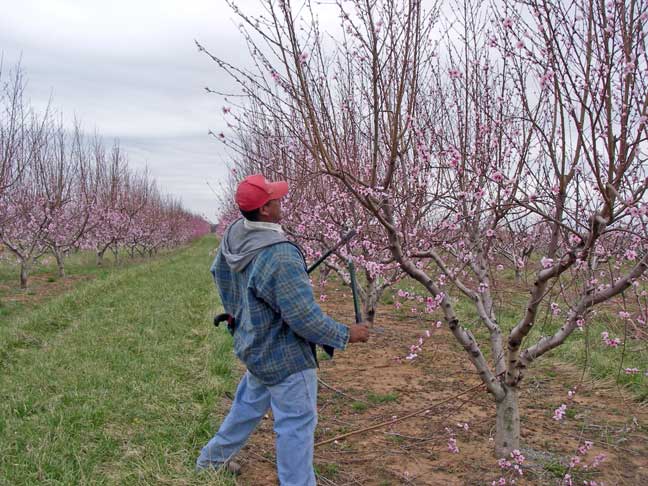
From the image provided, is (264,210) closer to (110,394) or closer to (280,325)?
(280,325)

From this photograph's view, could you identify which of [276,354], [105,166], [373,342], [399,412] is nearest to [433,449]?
[399,412]

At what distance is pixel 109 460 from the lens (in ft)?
11.9

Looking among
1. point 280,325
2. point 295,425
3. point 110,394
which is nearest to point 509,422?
point 295,425

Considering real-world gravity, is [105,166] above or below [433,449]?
above

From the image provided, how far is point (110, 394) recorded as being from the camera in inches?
191

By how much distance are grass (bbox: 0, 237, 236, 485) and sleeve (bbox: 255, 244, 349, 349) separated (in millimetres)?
1104

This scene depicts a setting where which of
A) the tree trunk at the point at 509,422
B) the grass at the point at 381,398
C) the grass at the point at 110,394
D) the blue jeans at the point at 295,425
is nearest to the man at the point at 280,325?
the blue jeans at the point at 295,425

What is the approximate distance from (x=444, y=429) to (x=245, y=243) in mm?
2238

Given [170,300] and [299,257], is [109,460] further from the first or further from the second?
[170,300]

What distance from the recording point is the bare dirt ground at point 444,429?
3439mm

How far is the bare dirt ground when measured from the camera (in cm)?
344

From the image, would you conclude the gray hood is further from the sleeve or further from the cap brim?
the cap brim

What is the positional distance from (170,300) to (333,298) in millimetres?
3102

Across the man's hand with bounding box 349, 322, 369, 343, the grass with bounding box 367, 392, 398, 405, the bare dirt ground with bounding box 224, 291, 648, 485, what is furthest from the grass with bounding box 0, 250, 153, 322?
the man's hand with bounding box 349, 322, 369, 343
